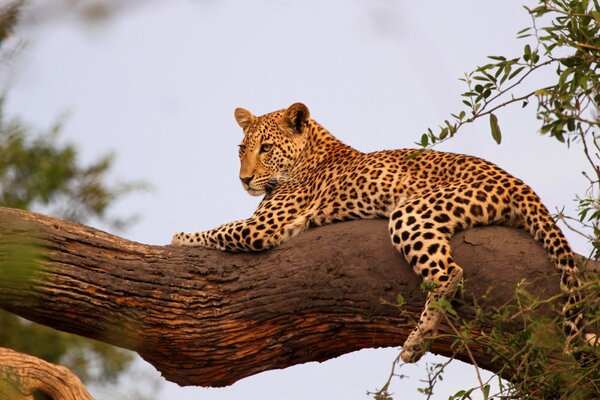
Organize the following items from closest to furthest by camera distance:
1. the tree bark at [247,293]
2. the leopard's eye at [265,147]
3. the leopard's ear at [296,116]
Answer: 1. the tree bark at [247,293]
2. the leopard's eye at [265,147]
3. the leopard's ear at [296,116]

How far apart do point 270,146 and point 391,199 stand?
1.87 metres

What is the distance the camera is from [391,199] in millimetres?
7844

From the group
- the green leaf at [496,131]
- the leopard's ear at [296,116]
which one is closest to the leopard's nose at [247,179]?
the leopard's ear at [296,116]

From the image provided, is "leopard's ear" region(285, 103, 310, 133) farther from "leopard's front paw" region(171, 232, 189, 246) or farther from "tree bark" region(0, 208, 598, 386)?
"tree bark" region(0, 208, 598, 386)

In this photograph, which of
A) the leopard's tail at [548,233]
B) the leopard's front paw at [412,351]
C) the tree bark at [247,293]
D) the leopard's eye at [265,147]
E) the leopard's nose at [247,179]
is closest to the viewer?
the leopard's front paw at [412,351]

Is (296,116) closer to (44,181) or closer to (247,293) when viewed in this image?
(247,293)

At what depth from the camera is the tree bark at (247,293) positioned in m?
6.82

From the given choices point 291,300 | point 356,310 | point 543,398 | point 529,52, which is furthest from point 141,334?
point 529,52

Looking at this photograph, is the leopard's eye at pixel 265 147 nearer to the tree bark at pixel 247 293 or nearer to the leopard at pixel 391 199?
the leopard at pixel 391 199

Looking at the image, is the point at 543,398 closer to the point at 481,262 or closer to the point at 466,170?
the point at 481,262

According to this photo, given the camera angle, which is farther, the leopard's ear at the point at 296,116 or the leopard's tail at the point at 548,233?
the leopard's ear at the point at 296,116

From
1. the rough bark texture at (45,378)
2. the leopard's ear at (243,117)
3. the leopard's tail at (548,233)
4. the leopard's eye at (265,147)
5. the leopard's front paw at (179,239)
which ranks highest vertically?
the leopard's ear at (243,117)

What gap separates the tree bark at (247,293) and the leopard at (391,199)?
0.46 feet

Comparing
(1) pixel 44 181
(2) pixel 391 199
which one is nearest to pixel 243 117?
(2) pixel 391 199
